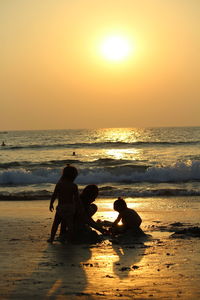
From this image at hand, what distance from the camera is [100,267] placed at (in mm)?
6812

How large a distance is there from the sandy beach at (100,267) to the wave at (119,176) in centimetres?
1562

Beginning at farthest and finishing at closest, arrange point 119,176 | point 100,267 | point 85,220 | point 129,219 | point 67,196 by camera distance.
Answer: point 119,176 < point 129,219 < point 85,220 < point 67,196 < point 100,267

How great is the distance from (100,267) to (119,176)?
2104cm

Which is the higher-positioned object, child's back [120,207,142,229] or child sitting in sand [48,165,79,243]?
child sitting in sand [48,165,79,243]

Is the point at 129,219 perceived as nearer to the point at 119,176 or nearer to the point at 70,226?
the point at 70,226

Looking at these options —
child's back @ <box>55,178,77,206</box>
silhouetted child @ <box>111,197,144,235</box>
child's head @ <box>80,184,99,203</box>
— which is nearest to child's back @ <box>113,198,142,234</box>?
silhouetted child @ <box>111,197,144,235</box>

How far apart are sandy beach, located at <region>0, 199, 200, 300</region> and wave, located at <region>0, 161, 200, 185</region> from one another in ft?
51.2

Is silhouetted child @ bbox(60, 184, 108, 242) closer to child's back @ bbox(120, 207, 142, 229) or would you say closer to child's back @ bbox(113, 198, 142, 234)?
child's back @ bbox(113, 198, 142, 234)

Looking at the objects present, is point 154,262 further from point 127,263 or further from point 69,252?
point 69,252

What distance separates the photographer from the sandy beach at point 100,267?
5668 mm

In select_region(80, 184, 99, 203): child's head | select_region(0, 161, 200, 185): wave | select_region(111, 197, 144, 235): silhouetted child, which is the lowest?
select_region(0, 161, 200, 185): wave

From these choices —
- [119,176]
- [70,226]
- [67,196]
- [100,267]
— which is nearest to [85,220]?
[70,226]

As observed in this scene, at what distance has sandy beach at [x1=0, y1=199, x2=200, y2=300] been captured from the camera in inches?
223

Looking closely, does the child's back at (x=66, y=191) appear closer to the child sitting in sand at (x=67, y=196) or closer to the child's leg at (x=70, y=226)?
the child sitting in sand at (x=67, y=196)
